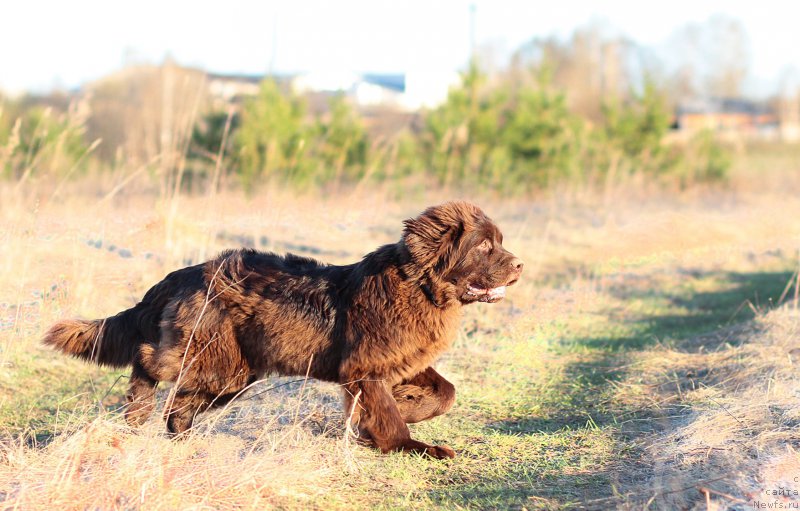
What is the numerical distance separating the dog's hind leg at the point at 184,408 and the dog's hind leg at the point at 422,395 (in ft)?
4.23

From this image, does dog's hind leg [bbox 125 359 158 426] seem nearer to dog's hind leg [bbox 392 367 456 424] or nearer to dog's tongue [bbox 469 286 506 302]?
dog's hind leg [bbox 392 367 456 424]

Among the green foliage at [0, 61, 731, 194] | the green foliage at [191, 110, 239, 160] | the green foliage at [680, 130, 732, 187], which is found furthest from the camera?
the green foliage at [680, 130, 732, 187]

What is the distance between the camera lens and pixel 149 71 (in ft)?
114

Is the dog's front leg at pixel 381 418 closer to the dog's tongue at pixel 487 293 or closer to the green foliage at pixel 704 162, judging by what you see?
the dog's tongue at pixel 487 293

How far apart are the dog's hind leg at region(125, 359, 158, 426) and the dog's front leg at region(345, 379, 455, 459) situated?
1332mm

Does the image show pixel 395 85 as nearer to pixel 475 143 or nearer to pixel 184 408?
pixel 475 143

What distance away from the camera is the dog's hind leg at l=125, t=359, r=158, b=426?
520 cm

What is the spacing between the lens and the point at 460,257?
5.02m

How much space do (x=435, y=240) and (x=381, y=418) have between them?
1.17 metres

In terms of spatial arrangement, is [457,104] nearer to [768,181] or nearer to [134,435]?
[768,181]

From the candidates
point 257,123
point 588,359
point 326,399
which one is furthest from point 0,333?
point 257,123

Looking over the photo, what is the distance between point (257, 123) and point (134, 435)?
1327 centimetres

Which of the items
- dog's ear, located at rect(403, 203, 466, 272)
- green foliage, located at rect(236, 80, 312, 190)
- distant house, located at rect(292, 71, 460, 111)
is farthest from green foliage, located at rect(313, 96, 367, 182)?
distant house, located at rect(292, 71, 460, 111)

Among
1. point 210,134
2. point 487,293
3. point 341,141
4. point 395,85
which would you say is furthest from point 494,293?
point 395,85
